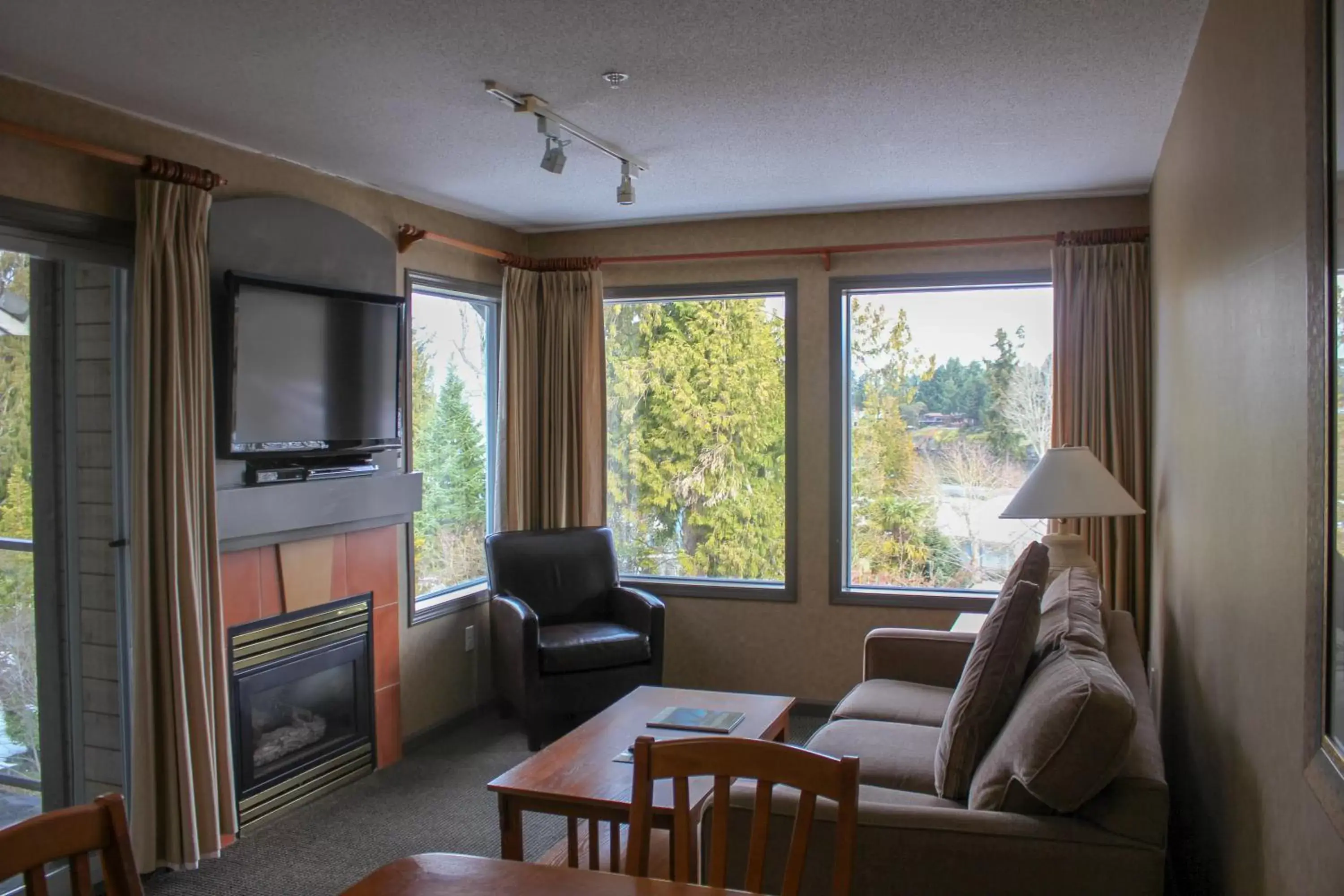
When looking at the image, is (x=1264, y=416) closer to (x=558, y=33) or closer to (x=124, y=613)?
(x=558, y=33)

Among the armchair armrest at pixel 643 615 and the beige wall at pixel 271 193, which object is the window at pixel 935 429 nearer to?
the armchair armrest at pixel 643 615

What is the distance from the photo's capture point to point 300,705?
157 inches

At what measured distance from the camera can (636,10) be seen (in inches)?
99.3

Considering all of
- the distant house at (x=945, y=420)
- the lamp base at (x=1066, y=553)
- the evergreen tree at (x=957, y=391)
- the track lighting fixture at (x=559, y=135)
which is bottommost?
the lamp base at (x=1066, y=553)

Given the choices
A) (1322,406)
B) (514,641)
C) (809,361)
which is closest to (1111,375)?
(809,361)

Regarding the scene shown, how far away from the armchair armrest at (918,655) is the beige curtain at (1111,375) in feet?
3.22

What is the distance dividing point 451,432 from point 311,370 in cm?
119

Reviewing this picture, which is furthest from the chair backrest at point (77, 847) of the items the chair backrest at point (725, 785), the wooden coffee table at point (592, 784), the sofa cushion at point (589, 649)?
the sofa cushion at point (589, 649)

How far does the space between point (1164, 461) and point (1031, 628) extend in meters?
1.62

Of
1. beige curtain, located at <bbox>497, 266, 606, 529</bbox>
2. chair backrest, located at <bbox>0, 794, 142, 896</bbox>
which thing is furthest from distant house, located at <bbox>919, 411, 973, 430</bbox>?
chair backrest, located at <bbox>0, 794, 142, 896</bbox>

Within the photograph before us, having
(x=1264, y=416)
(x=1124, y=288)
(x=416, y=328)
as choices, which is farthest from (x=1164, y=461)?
(x=416, y=328)

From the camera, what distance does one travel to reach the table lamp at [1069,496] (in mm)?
3811

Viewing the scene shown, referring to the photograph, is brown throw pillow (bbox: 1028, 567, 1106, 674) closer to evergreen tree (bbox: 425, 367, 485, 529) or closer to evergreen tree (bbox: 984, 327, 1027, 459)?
evergreen tree (bbox: 984, 327, 1027, 459)

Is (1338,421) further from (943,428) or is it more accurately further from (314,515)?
(943,428)
